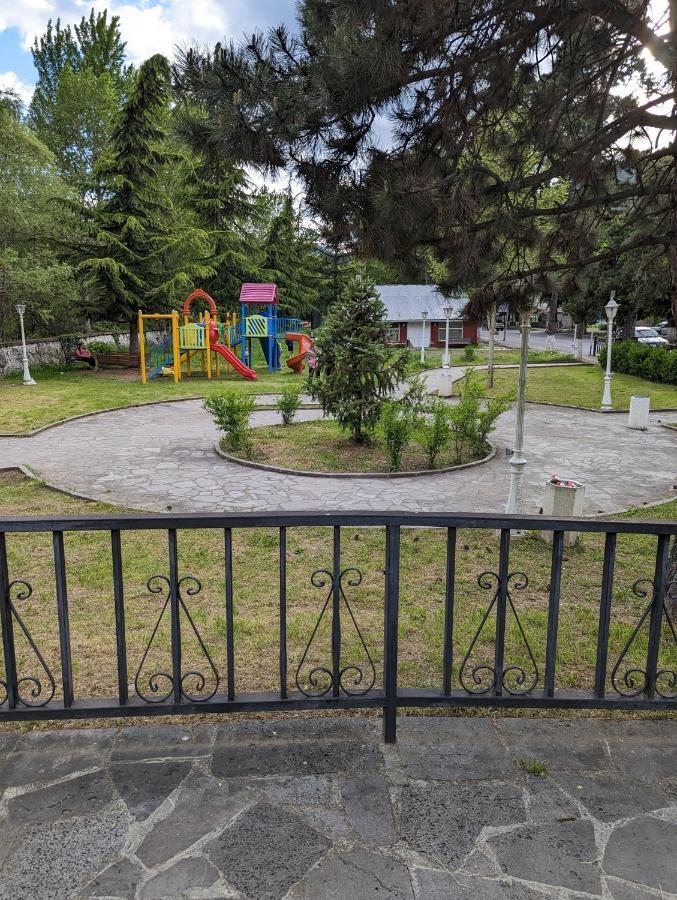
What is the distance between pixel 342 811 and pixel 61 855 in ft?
3.19

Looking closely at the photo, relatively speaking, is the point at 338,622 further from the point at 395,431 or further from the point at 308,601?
the point at 395,431

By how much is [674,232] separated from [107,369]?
22292 millimetres

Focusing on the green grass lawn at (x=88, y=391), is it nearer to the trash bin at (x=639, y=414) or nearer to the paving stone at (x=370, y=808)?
the trash bin at (x=639, y=414)

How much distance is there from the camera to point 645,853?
7.36 feet

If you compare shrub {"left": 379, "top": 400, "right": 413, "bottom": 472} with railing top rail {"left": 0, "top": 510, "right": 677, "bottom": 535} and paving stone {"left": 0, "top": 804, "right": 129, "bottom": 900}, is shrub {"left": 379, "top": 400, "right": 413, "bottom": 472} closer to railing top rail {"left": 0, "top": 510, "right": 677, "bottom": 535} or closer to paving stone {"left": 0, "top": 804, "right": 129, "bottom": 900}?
railing top rail {"left": 0, "top": 510, "right": 677, "bottom": 535}

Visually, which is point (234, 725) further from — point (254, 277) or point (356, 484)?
point (254, 277)

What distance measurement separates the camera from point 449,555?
2.77m

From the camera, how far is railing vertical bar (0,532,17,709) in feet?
8.61

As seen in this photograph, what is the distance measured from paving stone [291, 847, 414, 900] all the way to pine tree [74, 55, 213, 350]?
2304 centimetres

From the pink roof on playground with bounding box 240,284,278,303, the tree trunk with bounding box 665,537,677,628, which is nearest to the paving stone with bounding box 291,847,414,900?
the tree trunk with bounding box 665,537,677,628

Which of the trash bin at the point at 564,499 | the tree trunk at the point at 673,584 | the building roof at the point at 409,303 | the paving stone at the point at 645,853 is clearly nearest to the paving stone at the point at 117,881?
the paving stone at the point at 645,853

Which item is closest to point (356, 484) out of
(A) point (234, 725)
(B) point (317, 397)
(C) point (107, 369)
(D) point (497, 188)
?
(B) point (317, 397)

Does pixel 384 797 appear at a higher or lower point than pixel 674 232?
lower

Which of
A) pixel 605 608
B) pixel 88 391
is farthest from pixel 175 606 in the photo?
pixel 88 391
